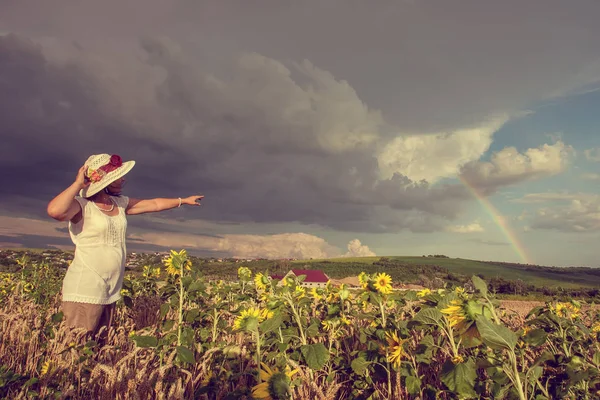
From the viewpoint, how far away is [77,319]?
510 centimetres

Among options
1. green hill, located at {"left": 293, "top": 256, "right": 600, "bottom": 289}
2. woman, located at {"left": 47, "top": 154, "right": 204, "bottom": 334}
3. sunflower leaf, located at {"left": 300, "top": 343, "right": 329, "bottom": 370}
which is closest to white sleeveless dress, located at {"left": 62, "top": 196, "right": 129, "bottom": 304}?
woman, located at {"left": 47, "top": 154, "right": 204, "bottom": 334}

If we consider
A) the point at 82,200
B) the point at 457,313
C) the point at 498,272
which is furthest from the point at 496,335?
the point at 498,272

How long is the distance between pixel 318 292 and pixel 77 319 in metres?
3.46

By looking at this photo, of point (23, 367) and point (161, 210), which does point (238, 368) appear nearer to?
point (23, 367)

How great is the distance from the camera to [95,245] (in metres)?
5.32

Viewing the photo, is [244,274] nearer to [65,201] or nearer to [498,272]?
[65,201]

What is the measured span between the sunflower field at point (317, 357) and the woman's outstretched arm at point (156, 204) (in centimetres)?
163

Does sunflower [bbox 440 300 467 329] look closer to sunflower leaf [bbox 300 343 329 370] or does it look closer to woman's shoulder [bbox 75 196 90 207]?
sunflower leaf [bbox 300 343 329 370]

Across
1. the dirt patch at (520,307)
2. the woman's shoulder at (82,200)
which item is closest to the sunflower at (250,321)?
the woman's shoulder at (82,200)

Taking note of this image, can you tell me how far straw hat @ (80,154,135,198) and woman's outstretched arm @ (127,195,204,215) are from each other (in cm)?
84

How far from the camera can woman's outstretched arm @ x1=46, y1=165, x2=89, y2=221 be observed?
4.55 meters

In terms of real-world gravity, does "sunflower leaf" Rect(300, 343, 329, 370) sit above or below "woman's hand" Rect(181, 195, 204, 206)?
below

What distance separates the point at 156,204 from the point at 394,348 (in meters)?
4.87

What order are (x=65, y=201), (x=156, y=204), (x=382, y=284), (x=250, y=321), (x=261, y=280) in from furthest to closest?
(x=156, y=204)
(x=261, y=280)
(x=65, y=201)
(x=382, y=284)
(x=250, y=321)
